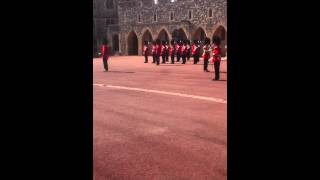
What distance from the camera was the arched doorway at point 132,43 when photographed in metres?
43.7

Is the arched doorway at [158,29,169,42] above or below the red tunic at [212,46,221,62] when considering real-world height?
above

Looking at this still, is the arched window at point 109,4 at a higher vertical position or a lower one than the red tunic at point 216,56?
higher

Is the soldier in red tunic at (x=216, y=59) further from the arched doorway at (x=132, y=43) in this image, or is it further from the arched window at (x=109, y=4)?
the arched window at (x=109, y=4)

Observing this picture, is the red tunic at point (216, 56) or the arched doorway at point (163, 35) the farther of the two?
the arched doorway at point (163, 35)

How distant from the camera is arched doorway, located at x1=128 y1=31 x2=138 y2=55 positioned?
43688mm

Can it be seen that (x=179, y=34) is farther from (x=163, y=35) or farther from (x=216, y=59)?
(x=216, y=59)

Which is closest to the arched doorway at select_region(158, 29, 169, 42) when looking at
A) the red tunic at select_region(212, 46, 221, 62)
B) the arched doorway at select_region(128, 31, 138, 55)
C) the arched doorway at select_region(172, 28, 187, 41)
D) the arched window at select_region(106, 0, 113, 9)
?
the arched doorway at select_region(172, 28, 187, 41)

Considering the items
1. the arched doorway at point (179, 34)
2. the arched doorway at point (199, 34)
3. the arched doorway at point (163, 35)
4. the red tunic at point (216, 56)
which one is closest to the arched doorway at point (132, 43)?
the arched doorway at point (163, 35)

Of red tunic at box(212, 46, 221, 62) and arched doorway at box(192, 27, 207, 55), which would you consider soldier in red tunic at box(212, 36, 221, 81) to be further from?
arched doorway at box(192, 27, 207, 55)

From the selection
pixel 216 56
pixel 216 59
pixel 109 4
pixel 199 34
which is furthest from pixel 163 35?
pixel 216 59
